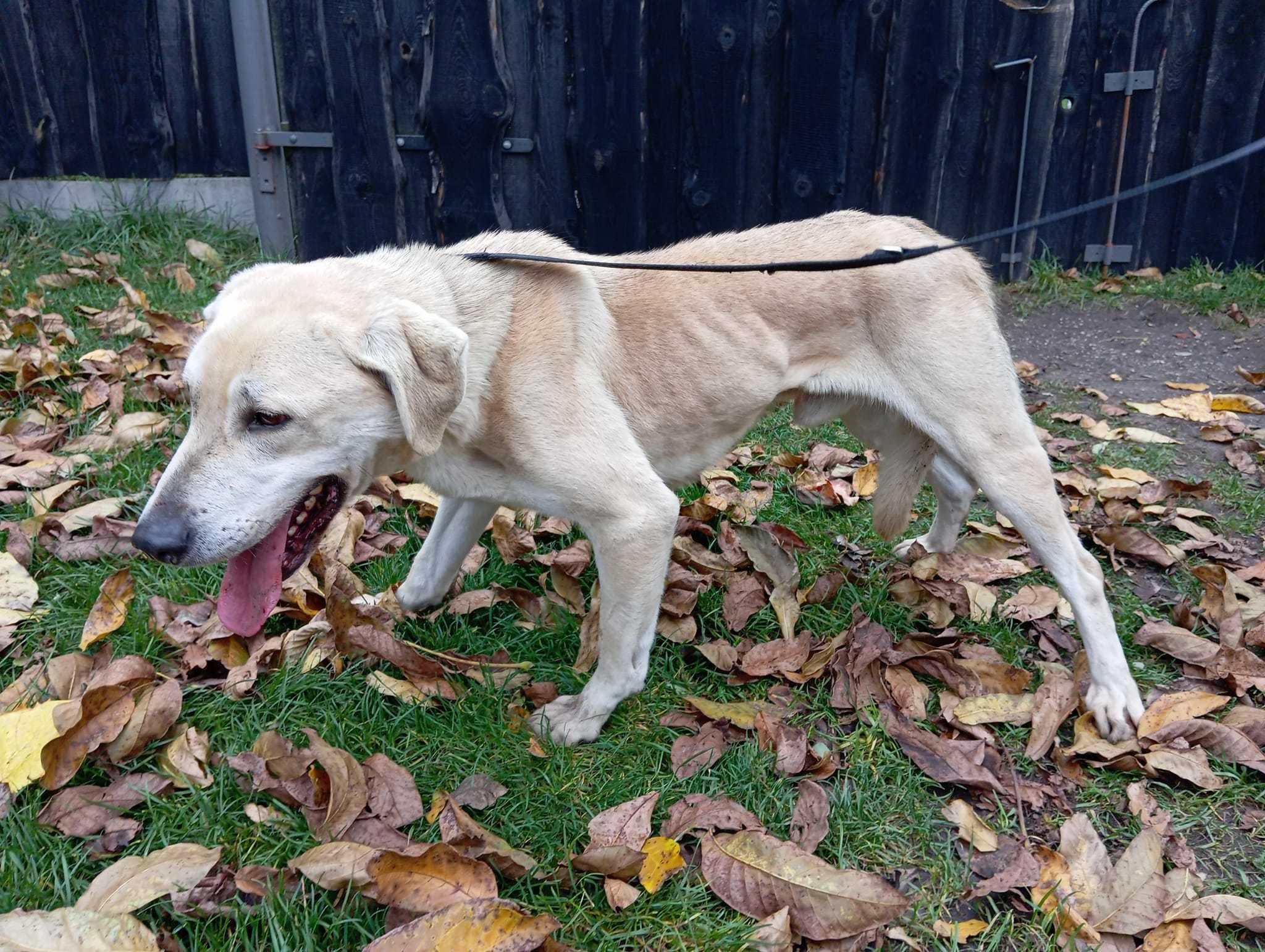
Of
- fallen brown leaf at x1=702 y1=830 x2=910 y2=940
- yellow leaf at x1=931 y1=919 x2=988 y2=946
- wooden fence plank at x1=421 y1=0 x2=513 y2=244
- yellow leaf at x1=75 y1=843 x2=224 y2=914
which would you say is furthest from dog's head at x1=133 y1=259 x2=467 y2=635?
wooden fence plank at x1=421 y1=0 x2=513 y2=244

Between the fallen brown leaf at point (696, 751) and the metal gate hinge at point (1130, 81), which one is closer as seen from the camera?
the fallen brown leaf at point (696, 751)

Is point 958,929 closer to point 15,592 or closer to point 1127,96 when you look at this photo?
point 15,592

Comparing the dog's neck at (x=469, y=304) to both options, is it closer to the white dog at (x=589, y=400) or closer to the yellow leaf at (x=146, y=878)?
the white dog at (x=589, y=400)

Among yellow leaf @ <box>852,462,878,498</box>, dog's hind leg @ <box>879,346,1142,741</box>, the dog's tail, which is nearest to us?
dog's hind leg @ <box>879,346,1142,741</box>

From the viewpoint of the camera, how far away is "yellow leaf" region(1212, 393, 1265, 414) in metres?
4.56

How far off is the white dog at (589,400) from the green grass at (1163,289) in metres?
3.67

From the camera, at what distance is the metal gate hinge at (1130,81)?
19.8ft

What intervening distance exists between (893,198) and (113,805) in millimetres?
5591

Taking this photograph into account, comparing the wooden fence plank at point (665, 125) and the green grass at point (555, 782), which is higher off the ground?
the wooden fence plank at point (665, 125)

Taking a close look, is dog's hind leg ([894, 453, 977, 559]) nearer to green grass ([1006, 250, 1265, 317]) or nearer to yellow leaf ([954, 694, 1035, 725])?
yellow leaf ([954, 694, 1035, 725])

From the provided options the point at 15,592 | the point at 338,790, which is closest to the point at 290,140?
the point at 15,592

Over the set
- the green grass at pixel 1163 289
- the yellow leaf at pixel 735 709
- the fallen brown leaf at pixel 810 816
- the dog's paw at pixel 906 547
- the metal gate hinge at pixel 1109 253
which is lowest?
the fallen brown leaf at pixel 810 816

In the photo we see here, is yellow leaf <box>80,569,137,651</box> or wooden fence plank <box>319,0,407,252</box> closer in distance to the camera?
yellow leaf <box>80,569,137,651</box>

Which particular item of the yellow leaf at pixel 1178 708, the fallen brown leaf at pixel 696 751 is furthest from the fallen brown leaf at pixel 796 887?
the yellow leaf at pixel 1178 708
